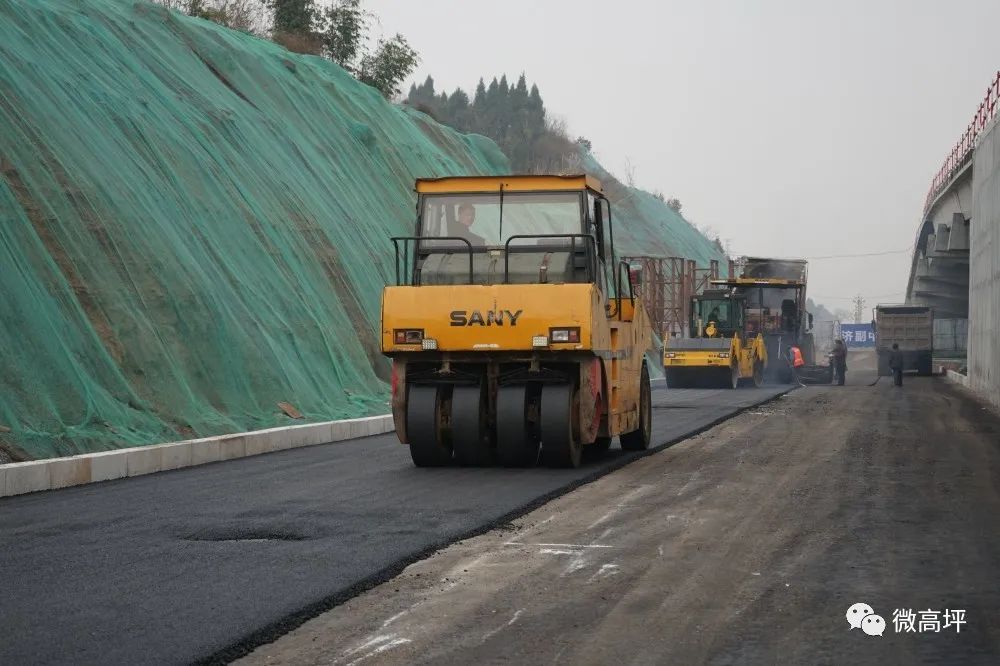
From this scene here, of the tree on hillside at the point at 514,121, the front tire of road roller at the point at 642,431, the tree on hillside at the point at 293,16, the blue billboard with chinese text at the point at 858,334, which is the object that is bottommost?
the front tire of road roller at the point at 642,431

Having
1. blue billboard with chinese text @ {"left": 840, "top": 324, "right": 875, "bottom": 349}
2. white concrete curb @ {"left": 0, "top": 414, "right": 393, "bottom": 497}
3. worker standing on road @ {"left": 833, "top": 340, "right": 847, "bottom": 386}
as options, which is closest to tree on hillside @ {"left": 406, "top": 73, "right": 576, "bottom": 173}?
blue billboard with chinese text @ {"left": 840, "top": 324, "right": 875, "bottom": 349}

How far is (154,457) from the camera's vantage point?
47.6 ft

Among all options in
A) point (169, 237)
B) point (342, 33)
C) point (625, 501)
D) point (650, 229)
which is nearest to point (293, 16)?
point (342, 33)

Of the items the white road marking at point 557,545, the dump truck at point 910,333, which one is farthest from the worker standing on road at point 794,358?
the white road marking at point 557,545

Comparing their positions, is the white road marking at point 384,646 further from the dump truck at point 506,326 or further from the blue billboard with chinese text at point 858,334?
the blue billboard with chinese text at point 858,334

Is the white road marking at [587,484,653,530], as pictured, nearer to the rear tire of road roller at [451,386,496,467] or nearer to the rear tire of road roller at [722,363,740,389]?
the rear tire of road roller at [451,386,496,467]

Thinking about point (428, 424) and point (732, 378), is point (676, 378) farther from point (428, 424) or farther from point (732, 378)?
point (428, 424)

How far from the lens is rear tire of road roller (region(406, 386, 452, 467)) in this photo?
1461 centimetres

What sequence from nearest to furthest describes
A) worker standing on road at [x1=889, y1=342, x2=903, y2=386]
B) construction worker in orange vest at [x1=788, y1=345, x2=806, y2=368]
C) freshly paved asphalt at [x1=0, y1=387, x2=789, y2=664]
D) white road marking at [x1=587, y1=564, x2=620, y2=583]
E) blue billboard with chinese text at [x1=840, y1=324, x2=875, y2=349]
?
1. freshly paved asphalt at [x1=0, y1=387, x2=789, y2=664]
2. white road marking at [x1=587, y1=564, x2=620, y2=583]
3. worker standing on road at [x1=889, y1=342, x2=903, y2=386]
4. construction worker in orange vest at [x1=788, y1=345, x2=806, y2=368]
5. blue billboard with chinese text at [x1=840, y1=324, x2=875, y2=349]

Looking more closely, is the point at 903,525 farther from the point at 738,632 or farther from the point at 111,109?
the point at 111,109

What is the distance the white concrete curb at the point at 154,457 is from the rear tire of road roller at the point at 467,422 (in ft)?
10.7

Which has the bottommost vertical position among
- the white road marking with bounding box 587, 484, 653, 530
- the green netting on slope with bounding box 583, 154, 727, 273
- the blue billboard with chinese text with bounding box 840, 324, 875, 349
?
the white road marking with bounding box 587, 484, 653, 530

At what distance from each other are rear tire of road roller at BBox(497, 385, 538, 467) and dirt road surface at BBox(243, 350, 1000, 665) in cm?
127

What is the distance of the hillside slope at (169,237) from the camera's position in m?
18.0
